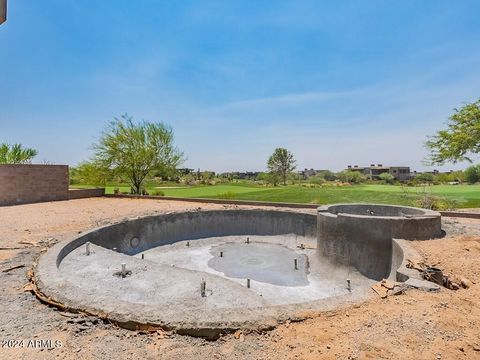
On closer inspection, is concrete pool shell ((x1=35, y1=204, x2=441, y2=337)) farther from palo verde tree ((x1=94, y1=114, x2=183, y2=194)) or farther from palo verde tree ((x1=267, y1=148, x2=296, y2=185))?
palo verde tree ((x1=267, y1=148, x2=296, y2=185))

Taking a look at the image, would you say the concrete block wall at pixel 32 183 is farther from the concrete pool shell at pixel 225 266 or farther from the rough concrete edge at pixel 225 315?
the rough concrete edge at pixel 225 315

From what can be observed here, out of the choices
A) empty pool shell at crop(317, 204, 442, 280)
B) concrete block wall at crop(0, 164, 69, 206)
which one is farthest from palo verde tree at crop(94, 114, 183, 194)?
empty pool shell at crop(317, 204, 442, 280)

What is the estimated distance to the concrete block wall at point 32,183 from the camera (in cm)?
1470

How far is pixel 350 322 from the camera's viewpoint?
324 centimetres

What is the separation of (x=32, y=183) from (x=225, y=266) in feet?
42.0

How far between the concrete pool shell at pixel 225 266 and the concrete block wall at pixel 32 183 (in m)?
8.40

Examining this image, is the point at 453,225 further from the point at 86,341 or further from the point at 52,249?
the point at 52,249

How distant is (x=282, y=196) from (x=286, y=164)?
24851 millimetres

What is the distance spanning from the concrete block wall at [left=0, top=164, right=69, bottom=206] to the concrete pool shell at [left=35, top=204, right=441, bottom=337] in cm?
840

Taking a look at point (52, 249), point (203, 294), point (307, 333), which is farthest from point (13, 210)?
point (307, 333)

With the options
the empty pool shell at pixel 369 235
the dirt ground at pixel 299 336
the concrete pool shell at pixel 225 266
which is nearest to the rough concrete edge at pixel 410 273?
the concrete pool shell at pixel 225 266

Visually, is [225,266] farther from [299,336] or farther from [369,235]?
Result: [299,336]

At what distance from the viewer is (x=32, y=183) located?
15500mm

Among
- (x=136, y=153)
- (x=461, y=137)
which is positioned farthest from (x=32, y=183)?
(x=461, y=137)
